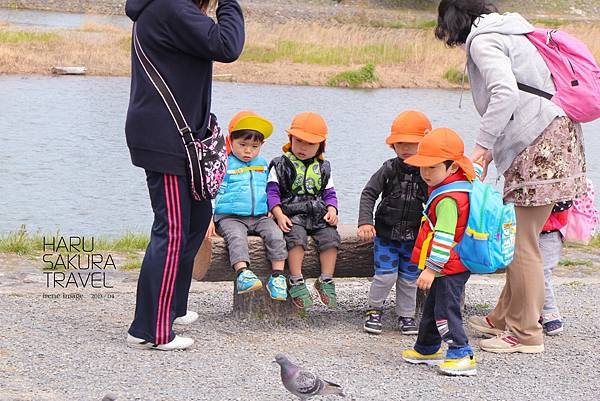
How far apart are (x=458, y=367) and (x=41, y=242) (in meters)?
4.92

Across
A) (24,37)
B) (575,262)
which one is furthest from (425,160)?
(24,37)

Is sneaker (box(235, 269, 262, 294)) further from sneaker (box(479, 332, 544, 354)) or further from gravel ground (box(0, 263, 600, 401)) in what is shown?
sneaker (box(479, 332, 544, 354))

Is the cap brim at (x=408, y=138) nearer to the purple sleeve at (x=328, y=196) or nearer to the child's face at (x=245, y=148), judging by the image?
the purple sleeve at (x=328, y=196)

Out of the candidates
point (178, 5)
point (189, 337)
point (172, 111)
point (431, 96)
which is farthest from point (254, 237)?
point (431, 96)

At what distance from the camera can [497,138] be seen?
5445 mm

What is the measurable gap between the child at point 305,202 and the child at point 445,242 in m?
0.73

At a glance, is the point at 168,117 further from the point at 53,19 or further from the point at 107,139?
the point at 53,19

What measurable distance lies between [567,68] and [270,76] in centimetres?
1813

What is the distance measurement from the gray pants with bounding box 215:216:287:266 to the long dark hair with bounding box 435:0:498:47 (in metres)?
1.36

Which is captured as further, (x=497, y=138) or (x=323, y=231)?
(x=323, y=231)

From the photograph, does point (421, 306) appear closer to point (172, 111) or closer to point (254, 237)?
point (254, 237)

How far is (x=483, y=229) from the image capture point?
5.18 m

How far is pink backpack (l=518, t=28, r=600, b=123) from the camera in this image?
539 cm

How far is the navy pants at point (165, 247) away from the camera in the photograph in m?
5.14
